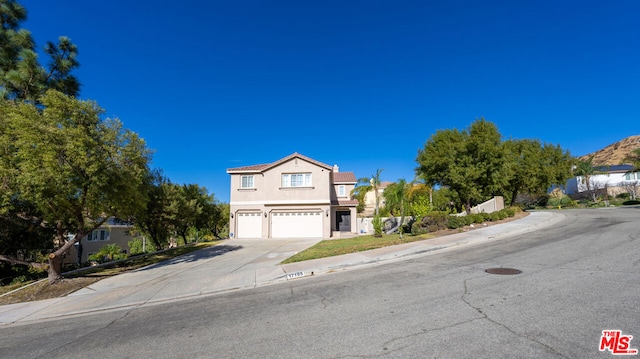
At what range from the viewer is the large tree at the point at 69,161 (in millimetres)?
10305

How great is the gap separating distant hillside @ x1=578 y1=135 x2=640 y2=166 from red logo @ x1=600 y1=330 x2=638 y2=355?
106503 mm

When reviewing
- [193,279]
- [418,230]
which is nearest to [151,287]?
[193,279]

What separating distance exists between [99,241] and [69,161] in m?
32.6

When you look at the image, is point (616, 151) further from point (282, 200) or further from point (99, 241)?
point (99, 241)

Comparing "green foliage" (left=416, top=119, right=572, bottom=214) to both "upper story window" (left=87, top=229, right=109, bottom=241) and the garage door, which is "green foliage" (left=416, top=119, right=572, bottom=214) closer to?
the garage door

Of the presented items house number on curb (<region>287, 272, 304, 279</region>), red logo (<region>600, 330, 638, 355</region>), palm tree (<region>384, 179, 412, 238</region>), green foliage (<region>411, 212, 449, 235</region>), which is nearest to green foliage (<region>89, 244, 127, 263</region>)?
palm tree (<region>384, 179, 412, 238</region>)

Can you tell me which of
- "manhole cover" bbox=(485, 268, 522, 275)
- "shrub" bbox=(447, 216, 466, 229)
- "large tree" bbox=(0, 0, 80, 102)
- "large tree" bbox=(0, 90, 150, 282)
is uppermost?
Answer: "large tree" bbox=(0, 0, 80, 102)

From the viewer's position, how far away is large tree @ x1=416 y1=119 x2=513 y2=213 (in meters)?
21.1

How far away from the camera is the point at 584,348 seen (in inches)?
146

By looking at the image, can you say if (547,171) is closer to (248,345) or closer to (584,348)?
(584,348)

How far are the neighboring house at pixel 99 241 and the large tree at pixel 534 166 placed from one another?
39.0 meters

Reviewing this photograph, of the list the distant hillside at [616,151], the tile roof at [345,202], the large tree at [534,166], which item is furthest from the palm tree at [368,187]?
the distant hillside at [616,151]

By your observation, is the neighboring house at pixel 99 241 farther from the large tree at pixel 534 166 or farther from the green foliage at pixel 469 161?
the large tree at pixel 534 166

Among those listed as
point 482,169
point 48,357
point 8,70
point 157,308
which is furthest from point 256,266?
point 8,70
